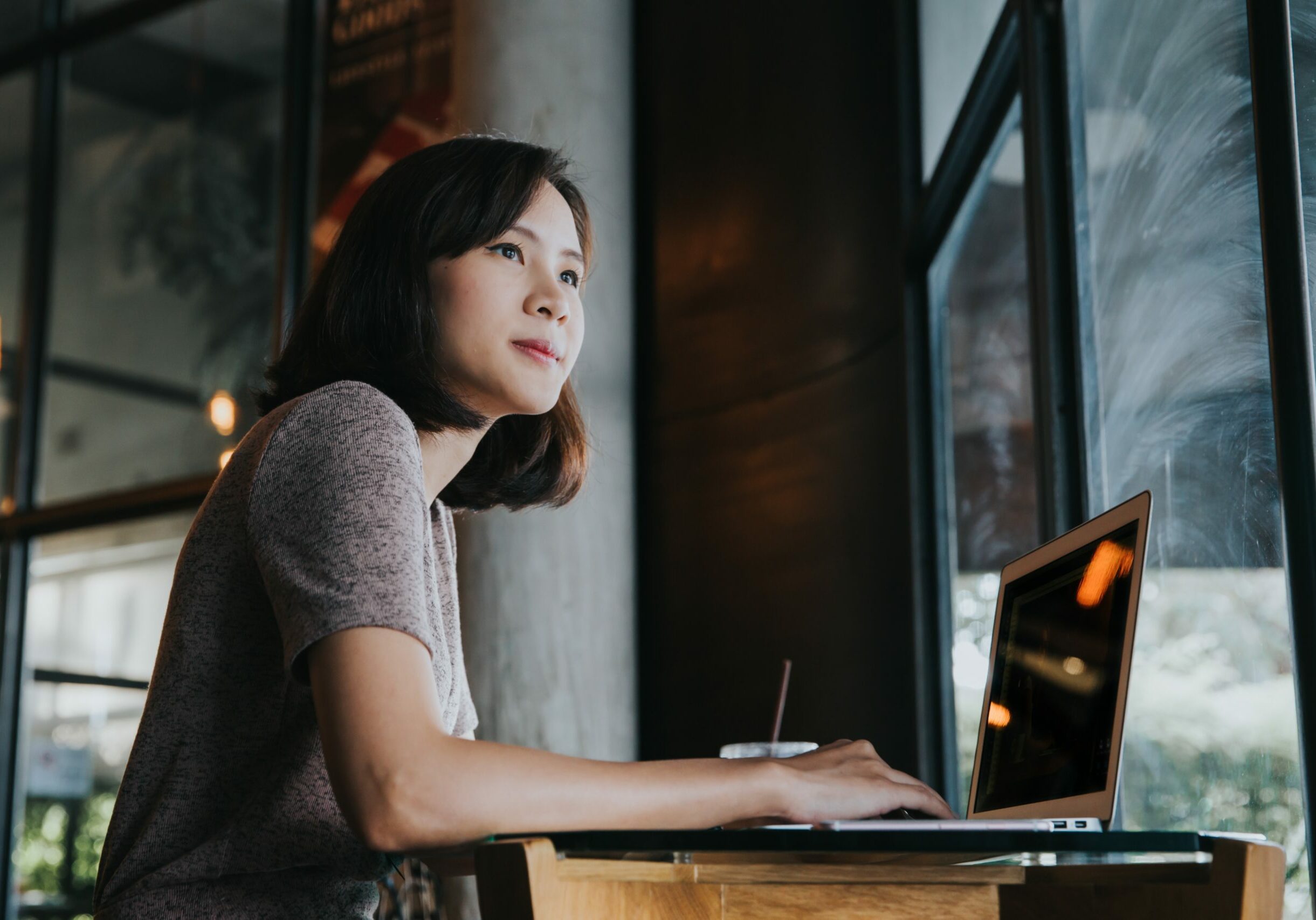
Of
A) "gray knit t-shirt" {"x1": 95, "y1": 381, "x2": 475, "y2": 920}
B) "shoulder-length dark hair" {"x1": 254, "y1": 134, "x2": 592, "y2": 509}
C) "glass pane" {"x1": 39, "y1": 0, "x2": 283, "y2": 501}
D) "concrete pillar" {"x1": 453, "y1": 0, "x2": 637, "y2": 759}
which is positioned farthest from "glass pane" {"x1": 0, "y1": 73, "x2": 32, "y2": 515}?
"gray knit t-shirt" {"x1": 95, "y1": 381, "x2": 475, "y2": 920}

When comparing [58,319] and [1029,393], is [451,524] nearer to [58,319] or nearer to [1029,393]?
[1029,393]

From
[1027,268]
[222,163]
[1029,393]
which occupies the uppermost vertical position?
[222,163]

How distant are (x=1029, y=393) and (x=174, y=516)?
344 cm

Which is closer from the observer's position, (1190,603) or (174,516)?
(1190,603)

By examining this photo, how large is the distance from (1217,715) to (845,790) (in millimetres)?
803

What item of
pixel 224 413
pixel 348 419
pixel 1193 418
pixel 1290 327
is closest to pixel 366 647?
pixel 348 419

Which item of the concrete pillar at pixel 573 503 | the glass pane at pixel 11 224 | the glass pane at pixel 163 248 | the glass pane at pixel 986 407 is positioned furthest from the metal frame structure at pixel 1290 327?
the glass pane at pixel 11 224

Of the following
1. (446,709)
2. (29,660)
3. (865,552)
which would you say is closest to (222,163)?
(29,660)

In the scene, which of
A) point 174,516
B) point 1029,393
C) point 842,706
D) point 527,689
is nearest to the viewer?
point 1029,393

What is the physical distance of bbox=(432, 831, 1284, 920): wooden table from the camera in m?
0.85

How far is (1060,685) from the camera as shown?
1.13m

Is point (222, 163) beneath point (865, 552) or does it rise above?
above

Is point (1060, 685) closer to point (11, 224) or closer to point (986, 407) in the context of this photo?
point (986, 407)

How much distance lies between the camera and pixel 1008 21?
92.5 inches
